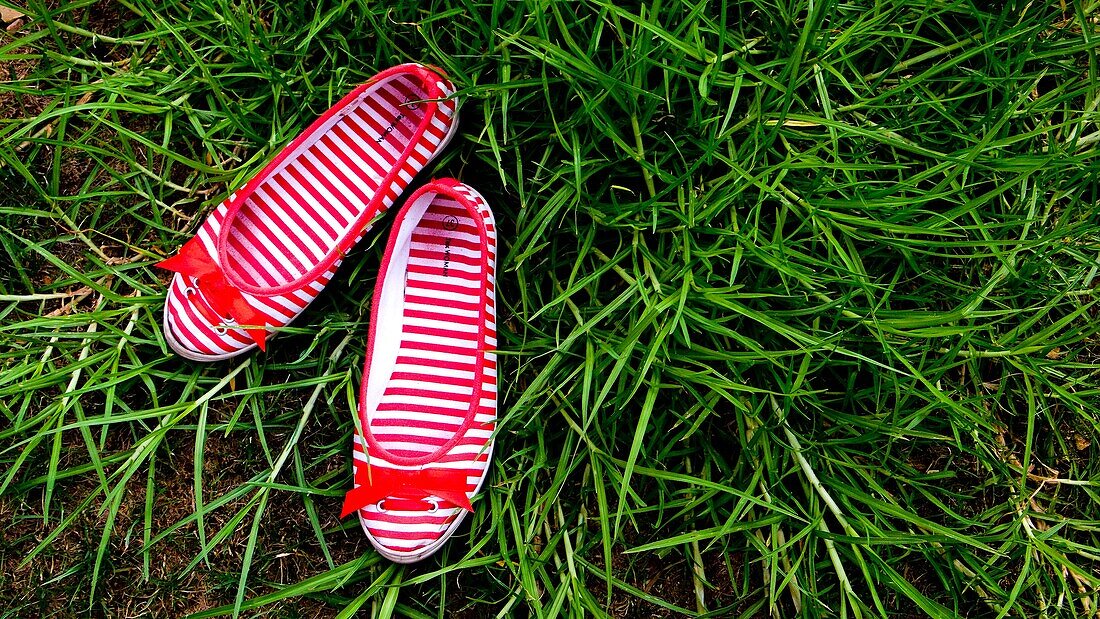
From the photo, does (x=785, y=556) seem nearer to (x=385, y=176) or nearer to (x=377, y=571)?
(x=377, y=571)

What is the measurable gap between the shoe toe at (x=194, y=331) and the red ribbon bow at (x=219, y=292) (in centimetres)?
2

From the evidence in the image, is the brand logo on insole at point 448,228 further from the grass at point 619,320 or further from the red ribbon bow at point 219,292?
the red ribbon bow at point 219,292

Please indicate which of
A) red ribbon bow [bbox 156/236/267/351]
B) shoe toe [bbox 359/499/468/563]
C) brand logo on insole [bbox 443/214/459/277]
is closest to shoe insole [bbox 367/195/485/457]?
brand logo on insole [bbox 443/214/459/277]

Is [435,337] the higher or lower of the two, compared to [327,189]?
lower

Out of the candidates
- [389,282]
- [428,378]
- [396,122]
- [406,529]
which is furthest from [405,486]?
[396,122]

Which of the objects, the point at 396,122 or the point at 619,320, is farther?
the point at 396,122

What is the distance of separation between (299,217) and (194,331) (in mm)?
303

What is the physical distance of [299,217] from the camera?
1.52 m

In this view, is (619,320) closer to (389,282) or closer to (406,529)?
(389,282)

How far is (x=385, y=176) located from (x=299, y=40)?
341mm

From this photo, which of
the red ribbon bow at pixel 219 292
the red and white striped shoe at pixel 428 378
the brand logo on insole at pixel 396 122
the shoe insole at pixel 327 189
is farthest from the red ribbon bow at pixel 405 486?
the brand logo on insole at pixel 396 122

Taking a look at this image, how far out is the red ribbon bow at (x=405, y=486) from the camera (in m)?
1.42

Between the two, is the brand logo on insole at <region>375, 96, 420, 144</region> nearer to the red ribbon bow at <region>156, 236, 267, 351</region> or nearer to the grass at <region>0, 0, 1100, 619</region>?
the grass at <region>0, 0, 1100, 619</region>

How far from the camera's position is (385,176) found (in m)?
1.52
